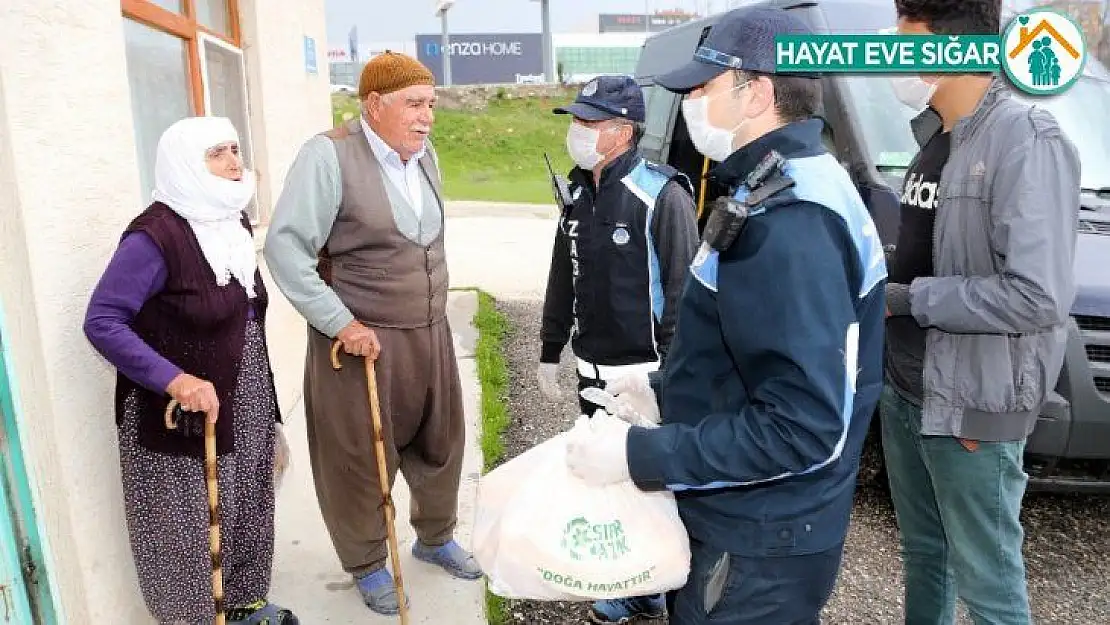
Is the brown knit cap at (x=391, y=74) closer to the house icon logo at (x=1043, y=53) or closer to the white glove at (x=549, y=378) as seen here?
the white glove at (x=549, y=378)

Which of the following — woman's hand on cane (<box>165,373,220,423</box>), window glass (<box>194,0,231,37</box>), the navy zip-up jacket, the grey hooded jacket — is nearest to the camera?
the navy zip-up jacket

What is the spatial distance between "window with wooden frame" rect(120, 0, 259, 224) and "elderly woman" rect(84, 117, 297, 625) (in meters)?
1.18

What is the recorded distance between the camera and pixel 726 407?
167 cm

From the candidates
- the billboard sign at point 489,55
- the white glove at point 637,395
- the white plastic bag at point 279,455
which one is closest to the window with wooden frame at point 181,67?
the white plastic bag at point 279,455

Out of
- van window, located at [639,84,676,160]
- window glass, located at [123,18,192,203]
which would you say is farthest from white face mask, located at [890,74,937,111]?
van window, located at [639,84,676,160]

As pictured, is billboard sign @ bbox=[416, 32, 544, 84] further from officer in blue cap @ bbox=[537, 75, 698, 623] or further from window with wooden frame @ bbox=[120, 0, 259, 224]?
officer in blue cap @ bbox=[537, 75, 698, 623]

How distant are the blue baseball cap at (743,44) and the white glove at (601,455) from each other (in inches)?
29.3

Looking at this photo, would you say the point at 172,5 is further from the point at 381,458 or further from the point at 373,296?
the point at 381,458

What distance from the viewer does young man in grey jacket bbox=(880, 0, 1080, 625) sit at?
6.29ft

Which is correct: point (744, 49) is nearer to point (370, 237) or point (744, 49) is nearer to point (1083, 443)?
point (370, 237)

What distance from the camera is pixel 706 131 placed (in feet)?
5.73

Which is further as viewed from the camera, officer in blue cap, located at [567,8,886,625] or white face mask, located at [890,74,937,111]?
white face mask, located at [890,74,937,111]

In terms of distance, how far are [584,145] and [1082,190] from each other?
2.40 metres

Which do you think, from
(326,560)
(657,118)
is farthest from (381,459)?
(657,118)
